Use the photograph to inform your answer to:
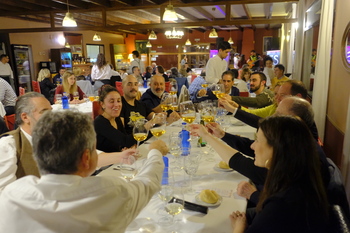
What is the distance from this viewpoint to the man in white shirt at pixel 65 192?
92 cm

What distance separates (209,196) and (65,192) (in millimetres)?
841


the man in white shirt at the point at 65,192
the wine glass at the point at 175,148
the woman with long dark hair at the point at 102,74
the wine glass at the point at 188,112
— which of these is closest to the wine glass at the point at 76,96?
the woman with long dark hair at the point at 102,74

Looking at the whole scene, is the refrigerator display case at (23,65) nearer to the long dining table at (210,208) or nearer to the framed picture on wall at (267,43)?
the long dining table at (210,208)

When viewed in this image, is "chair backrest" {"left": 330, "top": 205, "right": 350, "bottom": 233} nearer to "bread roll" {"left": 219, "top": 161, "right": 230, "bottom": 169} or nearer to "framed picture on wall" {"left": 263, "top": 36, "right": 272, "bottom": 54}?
"bread roll" {"left": 219, "top": 161, "right": 230, "bottom": 169}

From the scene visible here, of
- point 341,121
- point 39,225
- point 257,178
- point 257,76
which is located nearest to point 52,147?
point 39,225

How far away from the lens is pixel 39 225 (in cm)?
92

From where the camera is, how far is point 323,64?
153 inches

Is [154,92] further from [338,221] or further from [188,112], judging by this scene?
[338,221]

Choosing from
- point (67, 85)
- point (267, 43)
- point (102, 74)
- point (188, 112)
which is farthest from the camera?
point (267, 43)

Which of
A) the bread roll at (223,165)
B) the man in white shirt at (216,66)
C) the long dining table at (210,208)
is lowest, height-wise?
the long dining table at (210,208)

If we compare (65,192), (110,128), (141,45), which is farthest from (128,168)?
(141,45)

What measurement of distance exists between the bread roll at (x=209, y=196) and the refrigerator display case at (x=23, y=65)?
1029cm

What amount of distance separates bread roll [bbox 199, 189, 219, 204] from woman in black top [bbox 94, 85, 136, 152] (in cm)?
116

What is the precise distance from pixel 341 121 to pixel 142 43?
15.9 m
